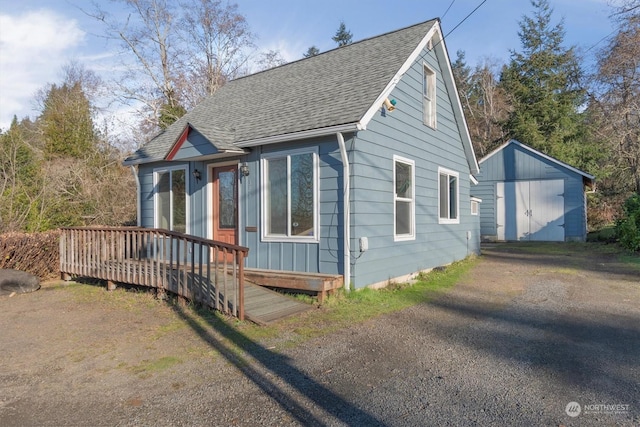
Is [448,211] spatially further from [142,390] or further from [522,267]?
[142,390]

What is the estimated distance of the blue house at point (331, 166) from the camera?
23.3 ft

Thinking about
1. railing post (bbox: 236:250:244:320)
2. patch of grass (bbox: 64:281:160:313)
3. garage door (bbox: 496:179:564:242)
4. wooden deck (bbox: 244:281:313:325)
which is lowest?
patch of grass (bbox: 64:281:160:313)

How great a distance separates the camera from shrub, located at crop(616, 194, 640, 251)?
12.9 metres

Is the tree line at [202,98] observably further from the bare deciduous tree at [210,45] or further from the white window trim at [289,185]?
the white window trim at [289,185]

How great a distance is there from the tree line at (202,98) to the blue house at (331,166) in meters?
6.32

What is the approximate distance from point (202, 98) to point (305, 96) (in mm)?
18650

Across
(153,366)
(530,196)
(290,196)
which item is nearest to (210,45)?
(530,196)

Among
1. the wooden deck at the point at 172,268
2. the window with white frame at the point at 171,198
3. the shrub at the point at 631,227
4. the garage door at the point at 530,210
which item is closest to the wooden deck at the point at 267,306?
the wooden deck at the point at 172,268

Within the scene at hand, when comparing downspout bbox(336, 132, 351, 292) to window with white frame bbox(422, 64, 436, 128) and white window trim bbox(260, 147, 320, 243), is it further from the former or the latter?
window with white frame bbox(422, 64, 436, 128)

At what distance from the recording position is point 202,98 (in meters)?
25.5

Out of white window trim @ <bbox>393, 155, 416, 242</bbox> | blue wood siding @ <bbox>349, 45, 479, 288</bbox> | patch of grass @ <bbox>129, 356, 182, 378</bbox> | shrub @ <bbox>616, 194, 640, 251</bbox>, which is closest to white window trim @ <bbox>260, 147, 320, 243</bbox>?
blue wood siding @ <bbox>349, 45, 479, 288</bbox>

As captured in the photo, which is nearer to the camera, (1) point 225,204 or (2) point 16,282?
(2) point 16,282

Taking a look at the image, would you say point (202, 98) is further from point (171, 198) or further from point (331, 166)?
point (331, 166)

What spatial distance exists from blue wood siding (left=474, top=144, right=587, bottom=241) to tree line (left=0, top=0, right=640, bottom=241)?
2.62 meters
